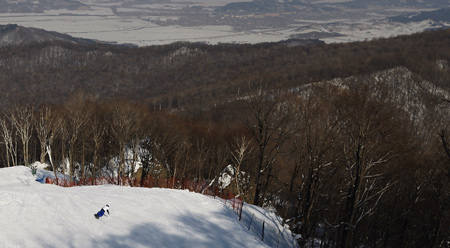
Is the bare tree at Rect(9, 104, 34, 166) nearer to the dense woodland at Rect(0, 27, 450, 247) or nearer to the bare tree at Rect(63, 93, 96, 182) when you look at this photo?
the dense woodland at Rect(0, 27, 450, 247)

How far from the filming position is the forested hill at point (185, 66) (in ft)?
351

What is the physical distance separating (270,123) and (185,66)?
478ft

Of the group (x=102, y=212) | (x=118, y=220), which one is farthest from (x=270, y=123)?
(x=102, y=212)

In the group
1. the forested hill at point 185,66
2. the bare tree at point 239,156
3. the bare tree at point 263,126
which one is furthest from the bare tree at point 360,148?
the forested hill at point 185,66

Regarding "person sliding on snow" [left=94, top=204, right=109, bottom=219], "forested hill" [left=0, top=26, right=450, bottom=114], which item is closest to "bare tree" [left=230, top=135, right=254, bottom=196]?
"person sliding on snow" [left=94, top=204, right=109, bottom=219]

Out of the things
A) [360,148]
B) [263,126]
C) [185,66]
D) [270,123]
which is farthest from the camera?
[185,66]

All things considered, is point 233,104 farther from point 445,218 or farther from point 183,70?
point 183,70

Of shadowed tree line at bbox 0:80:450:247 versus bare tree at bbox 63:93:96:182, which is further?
bare tree at bbox 63:93:96:182

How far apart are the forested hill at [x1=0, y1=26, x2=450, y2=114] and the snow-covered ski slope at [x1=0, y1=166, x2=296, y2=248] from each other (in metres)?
80.2

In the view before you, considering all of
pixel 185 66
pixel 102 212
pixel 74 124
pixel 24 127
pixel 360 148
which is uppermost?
pixel 360 148

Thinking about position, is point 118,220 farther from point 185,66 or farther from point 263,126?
point 185,66

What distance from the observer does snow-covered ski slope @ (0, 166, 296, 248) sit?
11.0 meters

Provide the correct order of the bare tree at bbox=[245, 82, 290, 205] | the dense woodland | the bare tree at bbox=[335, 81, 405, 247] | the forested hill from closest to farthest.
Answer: the bare tree at bbox=[335, 81, 405, 247]
the dense woodland
the bare tree at bbox=[245, 82, 290, 205]
the forested hill

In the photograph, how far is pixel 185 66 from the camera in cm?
16512
